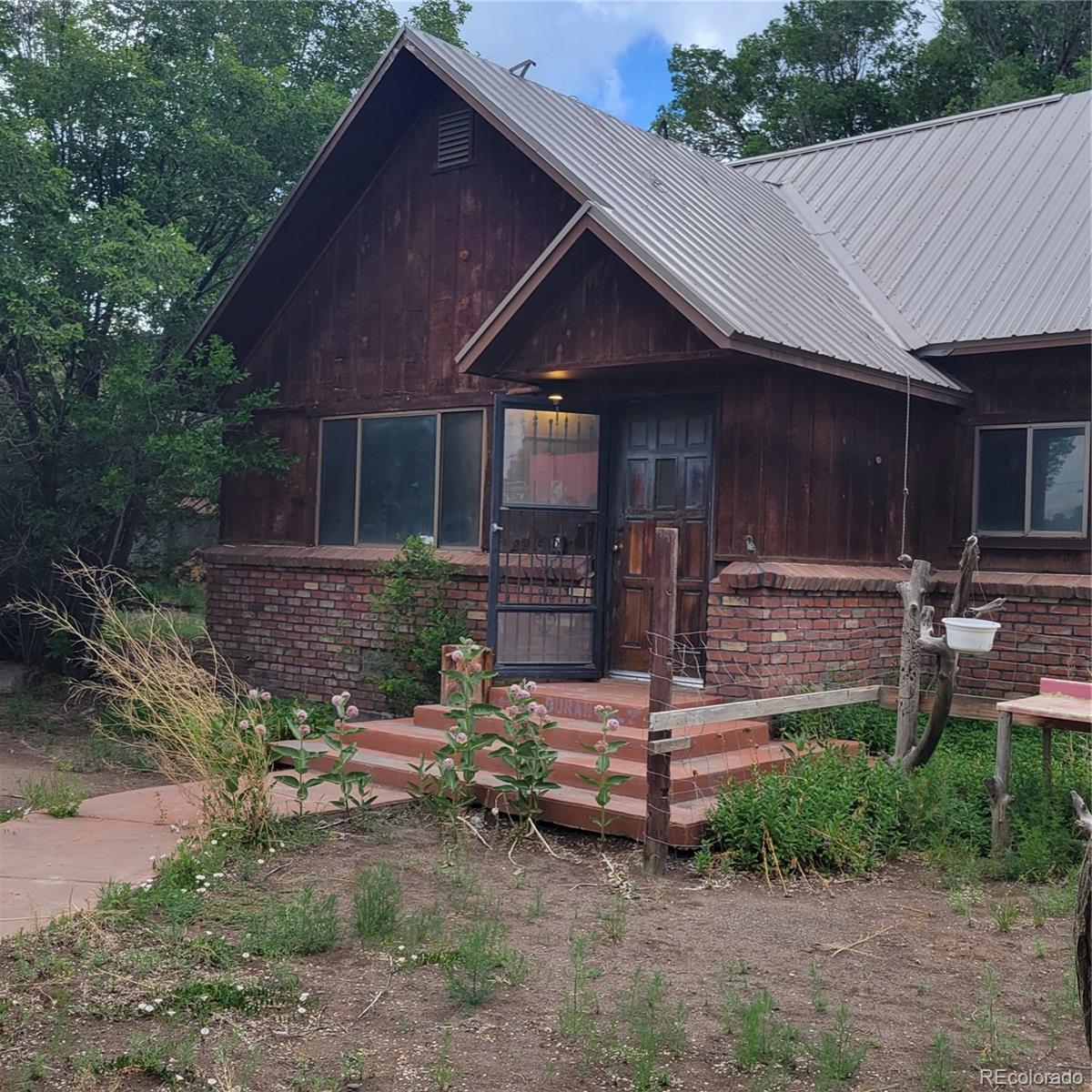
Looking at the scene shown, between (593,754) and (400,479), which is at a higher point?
(400,479)

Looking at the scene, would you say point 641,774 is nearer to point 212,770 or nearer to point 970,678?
point 212,770

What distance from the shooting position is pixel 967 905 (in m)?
5.91

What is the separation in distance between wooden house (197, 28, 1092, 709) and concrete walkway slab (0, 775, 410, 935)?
2637 mm

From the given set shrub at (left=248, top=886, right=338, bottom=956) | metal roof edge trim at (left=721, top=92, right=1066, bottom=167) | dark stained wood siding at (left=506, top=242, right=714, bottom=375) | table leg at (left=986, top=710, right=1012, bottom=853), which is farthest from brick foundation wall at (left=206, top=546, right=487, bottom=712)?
metal roof edge trim at (left=721, top=92, right=1066, bottom=167)

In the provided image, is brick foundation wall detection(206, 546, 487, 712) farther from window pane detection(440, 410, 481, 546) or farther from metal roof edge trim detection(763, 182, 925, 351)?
metal roof edge trim detection(763, 182, 925, 351)

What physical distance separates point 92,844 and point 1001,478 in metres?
7.35

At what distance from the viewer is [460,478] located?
11125 mm

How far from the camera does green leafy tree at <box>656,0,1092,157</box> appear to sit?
77.6 ft

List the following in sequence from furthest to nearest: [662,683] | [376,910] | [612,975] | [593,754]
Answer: [593,754]
[662,683]
[376,910]
[612,975]

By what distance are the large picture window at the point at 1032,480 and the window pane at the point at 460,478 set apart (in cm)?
422

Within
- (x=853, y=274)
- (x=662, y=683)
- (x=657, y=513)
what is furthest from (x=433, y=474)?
(x=662, y=683)

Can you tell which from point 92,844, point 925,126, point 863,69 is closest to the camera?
point 92,844

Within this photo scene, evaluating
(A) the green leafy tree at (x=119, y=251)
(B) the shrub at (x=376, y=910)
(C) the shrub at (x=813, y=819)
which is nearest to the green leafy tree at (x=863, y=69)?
(A) the green leafy tree at (x=119, y=251)

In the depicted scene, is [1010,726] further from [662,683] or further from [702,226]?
[702,226]
